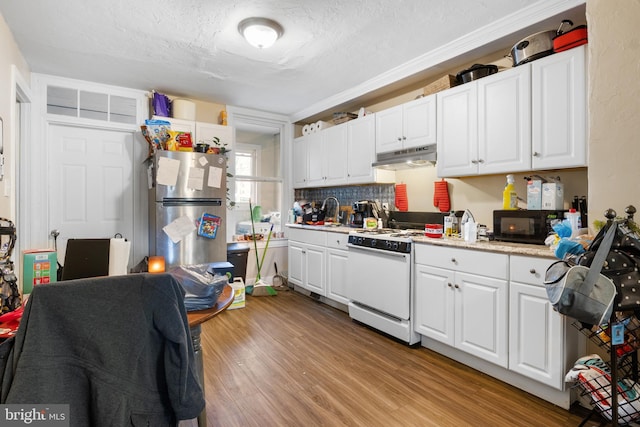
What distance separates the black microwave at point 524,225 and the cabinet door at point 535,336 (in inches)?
16.0

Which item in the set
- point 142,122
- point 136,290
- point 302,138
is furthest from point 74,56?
point 136,290

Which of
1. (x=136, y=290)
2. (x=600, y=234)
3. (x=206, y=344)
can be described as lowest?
(x=206, y=344)

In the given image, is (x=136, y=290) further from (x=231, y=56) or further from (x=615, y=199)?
(x=231, y=56)

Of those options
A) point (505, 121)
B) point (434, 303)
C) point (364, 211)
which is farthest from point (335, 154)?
point (434, 303)

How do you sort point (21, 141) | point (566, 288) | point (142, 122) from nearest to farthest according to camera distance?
1. point (566, 288)
2. point (21, 141)
3. point (142, 122)

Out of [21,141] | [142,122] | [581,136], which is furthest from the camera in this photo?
[142,122]

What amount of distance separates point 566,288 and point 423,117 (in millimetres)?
2006

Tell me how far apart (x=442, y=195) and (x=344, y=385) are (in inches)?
74.7

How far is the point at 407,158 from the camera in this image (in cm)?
313

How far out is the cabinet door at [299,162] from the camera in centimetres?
470

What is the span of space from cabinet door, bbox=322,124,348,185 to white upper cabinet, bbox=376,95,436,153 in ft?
1.92

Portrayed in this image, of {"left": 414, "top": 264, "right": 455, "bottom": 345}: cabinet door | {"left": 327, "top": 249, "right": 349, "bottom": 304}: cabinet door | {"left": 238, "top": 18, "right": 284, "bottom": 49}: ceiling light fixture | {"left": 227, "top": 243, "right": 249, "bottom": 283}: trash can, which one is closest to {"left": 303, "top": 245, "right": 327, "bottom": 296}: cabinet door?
{"left": 327, "top": 249, "right": 349, "bottom": 304}: cabinet door

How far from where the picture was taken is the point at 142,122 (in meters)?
3.84

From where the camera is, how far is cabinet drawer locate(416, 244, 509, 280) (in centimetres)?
216
